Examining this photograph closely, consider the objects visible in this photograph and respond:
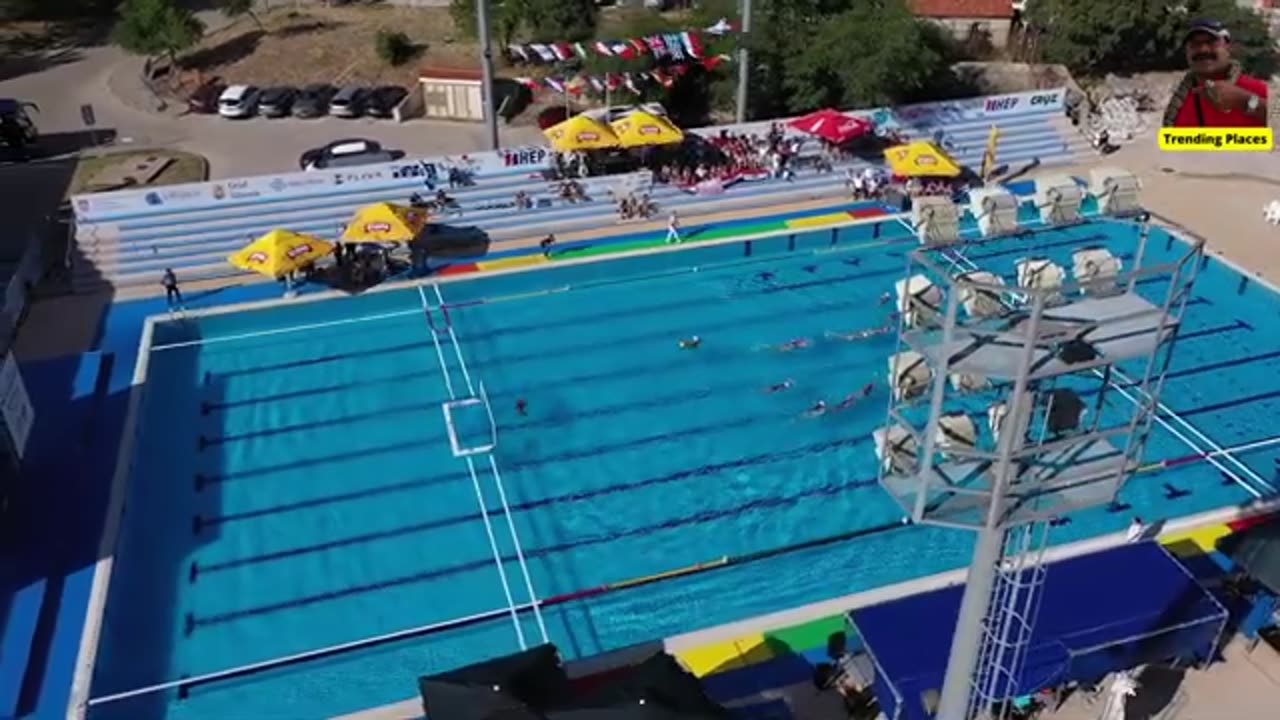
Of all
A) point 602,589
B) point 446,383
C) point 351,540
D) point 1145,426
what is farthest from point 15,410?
point 1145,426

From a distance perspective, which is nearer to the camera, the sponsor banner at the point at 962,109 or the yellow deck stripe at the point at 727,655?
the yellow deck stripe at the point at 727,655

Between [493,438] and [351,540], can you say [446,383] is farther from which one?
[351,540]

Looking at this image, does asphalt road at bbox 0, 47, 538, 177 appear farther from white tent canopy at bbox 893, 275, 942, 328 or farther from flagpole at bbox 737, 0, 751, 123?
white tent canopy at bbox 893, 275, 942, 328

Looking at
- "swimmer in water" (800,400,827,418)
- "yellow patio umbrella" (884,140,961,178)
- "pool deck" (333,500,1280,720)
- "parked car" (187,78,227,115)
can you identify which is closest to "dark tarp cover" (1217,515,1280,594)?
"pool deck" (333,500,1280,720)

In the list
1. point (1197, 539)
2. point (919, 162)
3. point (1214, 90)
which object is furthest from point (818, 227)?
point (1214, 90)

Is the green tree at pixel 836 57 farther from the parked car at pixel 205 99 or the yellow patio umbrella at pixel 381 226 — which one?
the parked car at pixel 205 99

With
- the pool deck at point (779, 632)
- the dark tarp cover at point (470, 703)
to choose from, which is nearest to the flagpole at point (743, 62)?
the pool deck at point (779, 632)

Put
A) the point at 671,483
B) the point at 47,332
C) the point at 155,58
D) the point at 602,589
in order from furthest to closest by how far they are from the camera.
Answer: the point at 155,58 → the point at 47,332 → the point at 671,483 → the point at 602,589
